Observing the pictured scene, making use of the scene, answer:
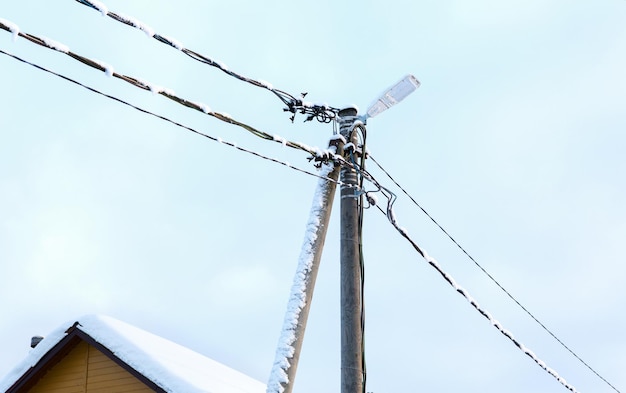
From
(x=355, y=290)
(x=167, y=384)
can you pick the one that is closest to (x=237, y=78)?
(x=355, y=290)

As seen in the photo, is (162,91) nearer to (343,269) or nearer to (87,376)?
(343,269)

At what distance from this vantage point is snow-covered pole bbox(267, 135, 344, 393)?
8.00 metres

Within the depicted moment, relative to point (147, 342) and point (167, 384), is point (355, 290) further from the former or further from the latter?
point (147, 342)

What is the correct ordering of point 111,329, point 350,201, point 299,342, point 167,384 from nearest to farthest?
point 299,342, point 350,201, point 167,384, point 111,329

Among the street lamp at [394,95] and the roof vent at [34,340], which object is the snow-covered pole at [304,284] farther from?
the roof vent at [34,340]

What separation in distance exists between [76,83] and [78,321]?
28.3 ft

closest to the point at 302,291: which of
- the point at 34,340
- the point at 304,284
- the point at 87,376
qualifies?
the point at 304,284

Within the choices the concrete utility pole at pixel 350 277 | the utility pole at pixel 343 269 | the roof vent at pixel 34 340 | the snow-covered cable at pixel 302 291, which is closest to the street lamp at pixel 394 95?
the utility pole at pixel 343 269

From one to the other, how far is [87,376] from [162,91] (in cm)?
891

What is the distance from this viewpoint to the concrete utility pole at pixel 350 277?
8.26 meters

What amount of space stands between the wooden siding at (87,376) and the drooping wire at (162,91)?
677 cm

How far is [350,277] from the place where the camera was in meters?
8.69

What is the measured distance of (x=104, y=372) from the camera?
14516mm

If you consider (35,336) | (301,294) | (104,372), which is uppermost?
(35,336)
